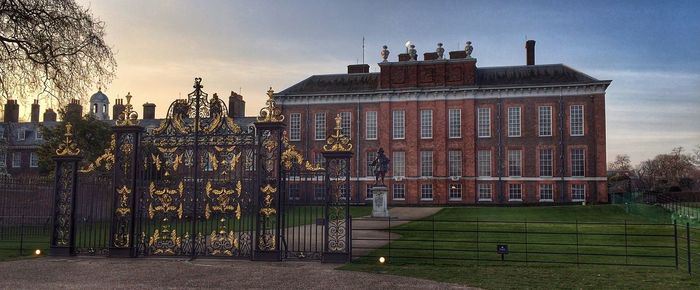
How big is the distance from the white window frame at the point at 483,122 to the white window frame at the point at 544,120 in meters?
3.46

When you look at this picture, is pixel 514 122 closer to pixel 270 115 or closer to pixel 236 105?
pixel 236 105

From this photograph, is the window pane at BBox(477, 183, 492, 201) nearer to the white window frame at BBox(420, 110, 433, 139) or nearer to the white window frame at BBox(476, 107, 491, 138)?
the white window frame at BBox(476, 107, 491, 138)

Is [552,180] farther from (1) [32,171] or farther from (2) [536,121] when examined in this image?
(1) [32,171]

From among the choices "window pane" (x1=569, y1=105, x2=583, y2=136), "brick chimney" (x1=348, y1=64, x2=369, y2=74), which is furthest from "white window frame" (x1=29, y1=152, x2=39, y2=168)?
"window pane" (x1=569, y1=105, x2=583, y2=136)

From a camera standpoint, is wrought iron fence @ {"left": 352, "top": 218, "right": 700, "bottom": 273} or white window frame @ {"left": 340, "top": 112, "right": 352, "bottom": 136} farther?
white window frame @ {"left": 340, "top": 112, "right": 352, "bottom": 136}

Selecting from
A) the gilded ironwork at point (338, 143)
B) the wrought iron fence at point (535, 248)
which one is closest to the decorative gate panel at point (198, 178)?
the gilded ironwork at point (338, 143)

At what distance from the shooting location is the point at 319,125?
46031 mm

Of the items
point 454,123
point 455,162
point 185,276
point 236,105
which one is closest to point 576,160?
point 455,162

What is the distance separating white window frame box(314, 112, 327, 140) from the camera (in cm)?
4584

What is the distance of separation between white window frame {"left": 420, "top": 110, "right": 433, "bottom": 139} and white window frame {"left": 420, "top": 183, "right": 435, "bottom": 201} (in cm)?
354

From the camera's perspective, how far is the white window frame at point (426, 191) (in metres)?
43.5

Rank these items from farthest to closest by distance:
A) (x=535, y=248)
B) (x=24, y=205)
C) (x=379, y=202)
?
(x=379, y=202)
(x=24, y=205)
(x=535, y=248)

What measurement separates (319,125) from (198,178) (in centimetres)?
3215

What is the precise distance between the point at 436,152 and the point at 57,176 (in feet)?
105
